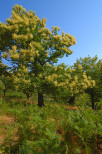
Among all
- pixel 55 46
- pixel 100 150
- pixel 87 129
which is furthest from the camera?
pixel 55 46

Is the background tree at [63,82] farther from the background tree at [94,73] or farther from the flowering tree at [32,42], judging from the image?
the background tree at [94,73]

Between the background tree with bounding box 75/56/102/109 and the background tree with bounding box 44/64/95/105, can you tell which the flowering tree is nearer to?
the background tree with bounding box 44/64/95/105

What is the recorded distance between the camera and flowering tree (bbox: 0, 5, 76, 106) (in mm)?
9854

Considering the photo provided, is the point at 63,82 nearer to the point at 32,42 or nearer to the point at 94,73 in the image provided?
the point at 32,42

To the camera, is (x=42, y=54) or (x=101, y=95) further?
(x=101, y=95)

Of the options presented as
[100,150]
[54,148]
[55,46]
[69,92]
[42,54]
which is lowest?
[100,150]

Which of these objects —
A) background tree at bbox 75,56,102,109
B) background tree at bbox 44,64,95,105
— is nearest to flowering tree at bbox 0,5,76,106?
background tree at bbox 44,64,95,105

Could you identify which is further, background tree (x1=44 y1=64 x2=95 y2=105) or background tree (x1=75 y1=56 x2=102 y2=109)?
background tree (x1=75 y1=56 x2=102 y2=109)

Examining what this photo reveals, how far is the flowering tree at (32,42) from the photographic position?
9.85m

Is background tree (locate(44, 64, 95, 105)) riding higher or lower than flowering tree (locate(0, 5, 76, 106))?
lower

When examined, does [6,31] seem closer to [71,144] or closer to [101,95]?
[71,144]

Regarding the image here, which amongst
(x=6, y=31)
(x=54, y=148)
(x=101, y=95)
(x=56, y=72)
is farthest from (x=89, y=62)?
(x=54, y=148)

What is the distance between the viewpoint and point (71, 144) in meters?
3.75

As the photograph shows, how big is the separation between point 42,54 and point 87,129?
9262 mm
